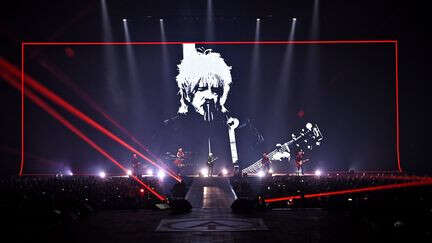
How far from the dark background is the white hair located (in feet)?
1.41

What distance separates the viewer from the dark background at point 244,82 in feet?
101

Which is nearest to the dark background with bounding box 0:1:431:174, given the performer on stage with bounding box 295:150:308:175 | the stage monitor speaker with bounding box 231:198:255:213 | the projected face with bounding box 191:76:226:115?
the projected face with bounding box 191:76:226:115

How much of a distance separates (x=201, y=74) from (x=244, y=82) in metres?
2.80

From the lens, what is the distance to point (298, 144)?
31547mm

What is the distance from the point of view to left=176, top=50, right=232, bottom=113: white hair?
3141 cm

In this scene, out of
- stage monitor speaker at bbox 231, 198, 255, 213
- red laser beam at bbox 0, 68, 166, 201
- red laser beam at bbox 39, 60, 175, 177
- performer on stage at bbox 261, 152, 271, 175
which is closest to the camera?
stage monitor speaker at bbox 231, 198, 255, 213

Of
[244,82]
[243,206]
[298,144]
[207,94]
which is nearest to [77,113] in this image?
[207,94]

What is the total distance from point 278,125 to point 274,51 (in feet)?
15.4

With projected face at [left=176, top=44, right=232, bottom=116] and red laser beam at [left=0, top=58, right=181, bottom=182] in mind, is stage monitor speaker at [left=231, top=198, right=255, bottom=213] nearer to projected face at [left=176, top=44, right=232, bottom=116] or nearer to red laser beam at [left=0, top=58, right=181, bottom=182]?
red laser beam at [left=0, top=58, right=181, bottom=182]

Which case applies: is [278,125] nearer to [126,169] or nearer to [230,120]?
[230,120]

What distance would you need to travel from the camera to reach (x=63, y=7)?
30.3 meters

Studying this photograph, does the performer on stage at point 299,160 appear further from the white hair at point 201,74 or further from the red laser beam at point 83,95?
the red laser beam at point 83,95

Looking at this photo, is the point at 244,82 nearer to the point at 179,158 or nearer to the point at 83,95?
the point at 179,158

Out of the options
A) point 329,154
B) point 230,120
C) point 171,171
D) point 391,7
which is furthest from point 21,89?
point 391,7
